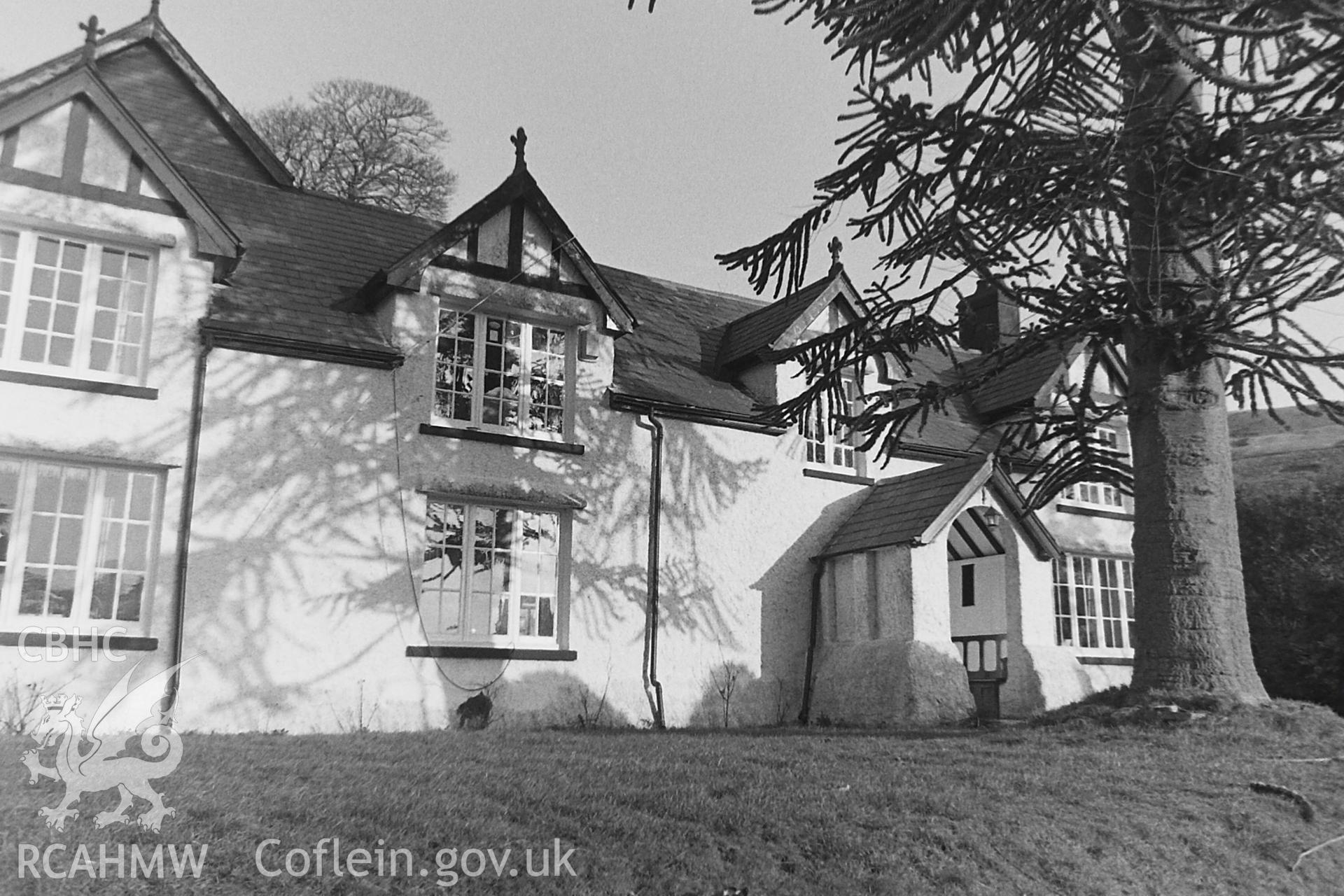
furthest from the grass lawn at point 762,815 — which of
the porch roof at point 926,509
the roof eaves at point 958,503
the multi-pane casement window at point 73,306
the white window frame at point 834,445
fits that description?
the white window frame at point 834,445

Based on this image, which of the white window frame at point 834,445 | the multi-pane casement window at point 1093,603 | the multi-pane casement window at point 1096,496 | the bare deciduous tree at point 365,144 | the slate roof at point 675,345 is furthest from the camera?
the bare deciduous tree at point 365,144

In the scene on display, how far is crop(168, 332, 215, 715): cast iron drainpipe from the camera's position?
13383 millimetres

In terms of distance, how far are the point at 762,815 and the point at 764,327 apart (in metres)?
12.3

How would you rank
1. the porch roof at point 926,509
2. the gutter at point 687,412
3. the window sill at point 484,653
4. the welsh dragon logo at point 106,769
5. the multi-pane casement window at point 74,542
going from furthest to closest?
1. the porch roof at point 926,509
2. the gutter at point 687,412
3. the window sill at point 484,653
4. the multi-pane casement window at point 74,542
5. the welsh dragon logo at point 106,769

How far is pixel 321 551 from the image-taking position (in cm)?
1452

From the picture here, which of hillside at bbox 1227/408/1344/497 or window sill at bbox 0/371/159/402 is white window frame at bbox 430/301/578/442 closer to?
window sill at bbox 0/371/159/402

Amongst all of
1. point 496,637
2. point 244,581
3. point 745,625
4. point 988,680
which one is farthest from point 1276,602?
point 244,581

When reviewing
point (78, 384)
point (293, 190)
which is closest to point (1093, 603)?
point (293, 190)

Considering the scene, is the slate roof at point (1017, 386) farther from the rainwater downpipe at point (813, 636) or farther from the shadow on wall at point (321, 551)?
the shadow on wall at point (321, 551)

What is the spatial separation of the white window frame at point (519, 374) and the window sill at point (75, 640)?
14.7 feet

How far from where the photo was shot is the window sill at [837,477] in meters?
19.2

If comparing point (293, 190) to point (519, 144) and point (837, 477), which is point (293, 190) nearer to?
point (519, 144)

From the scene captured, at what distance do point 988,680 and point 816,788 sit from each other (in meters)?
11.2

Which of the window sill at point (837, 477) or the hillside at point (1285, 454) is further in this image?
the hillside at point (1285, 454)
